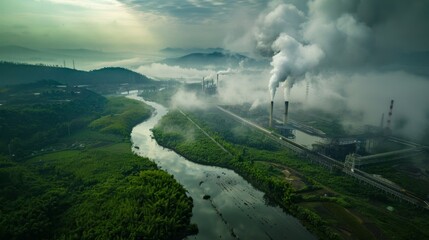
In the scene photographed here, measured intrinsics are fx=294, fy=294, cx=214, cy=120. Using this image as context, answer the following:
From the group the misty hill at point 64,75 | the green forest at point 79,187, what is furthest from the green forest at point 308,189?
the misty hill at point 64,75

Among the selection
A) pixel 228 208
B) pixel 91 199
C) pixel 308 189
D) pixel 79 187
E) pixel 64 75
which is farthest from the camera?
pixel 64 75

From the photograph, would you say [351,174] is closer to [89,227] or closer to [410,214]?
[410,214]

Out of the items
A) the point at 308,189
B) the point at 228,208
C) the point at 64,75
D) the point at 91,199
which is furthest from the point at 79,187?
the point at 64,75

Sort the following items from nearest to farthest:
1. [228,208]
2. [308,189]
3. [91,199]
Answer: [91,199] < [228,208] < [308,189]

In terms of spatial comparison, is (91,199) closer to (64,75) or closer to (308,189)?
(308,189)

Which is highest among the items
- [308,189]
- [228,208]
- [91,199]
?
[91,199]

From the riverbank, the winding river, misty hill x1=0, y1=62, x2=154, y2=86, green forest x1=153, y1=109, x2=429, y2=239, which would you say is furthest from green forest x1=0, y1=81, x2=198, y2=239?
→ misty hill x1=0, y1=62, x2=154, y2=86

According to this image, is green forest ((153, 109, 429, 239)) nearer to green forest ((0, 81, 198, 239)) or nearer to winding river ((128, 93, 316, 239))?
winding river ((128, 93, 316, 239))
